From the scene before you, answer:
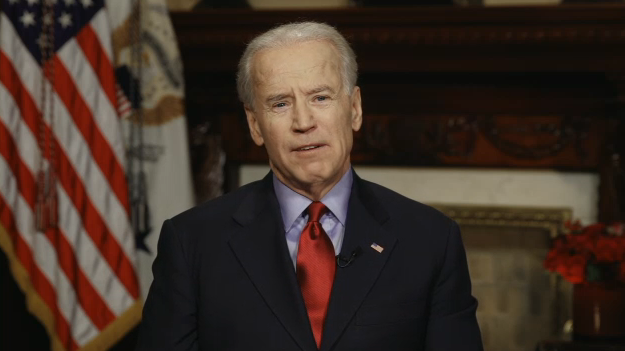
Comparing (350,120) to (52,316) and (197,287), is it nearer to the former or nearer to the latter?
(197,287)

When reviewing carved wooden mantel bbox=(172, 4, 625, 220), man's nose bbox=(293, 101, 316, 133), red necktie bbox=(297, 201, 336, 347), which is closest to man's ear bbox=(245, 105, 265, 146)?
man's nose bbox=(293, 101, 316, 133)

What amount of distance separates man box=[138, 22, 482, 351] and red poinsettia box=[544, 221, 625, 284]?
188cm

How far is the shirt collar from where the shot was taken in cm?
167

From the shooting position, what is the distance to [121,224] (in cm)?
358

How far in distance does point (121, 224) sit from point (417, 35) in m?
1.44

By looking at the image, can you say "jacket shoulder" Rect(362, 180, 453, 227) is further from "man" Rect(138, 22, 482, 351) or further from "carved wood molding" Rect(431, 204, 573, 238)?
"carved wood molding" Rect(431, 204, 573, 238)

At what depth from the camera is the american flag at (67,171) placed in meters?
3.47

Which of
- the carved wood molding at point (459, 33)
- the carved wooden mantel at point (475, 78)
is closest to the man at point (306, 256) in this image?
the carved wood molding at point (459, 33)

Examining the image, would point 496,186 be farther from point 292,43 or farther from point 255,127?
point 292,43

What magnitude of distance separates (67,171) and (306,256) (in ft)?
7.12

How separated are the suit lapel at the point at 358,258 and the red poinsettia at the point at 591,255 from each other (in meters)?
1.94

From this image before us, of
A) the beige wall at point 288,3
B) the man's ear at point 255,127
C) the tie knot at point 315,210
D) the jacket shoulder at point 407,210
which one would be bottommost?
the jacket shoulder at point 407,210

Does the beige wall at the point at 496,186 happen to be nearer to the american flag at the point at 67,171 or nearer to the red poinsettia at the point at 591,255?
the red poinsettia at the point at 591,255

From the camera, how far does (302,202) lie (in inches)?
65.5
